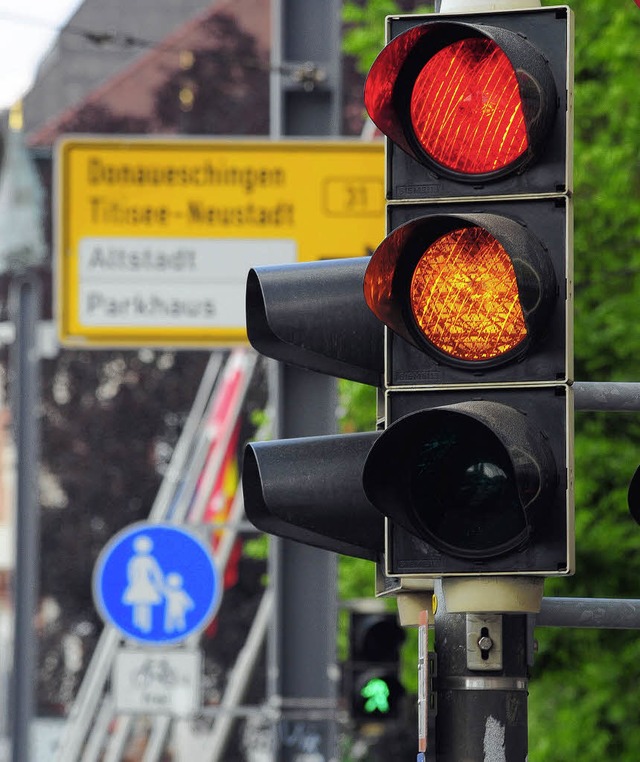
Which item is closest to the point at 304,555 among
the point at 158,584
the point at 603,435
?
the point at 158,584

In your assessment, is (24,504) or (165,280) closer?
(165,280)

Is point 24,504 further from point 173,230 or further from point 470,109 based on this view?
point 470,109

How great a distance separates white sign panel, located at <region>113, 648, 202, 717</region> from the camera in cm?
1498

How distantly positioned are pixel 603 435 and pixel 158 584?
3286 mm

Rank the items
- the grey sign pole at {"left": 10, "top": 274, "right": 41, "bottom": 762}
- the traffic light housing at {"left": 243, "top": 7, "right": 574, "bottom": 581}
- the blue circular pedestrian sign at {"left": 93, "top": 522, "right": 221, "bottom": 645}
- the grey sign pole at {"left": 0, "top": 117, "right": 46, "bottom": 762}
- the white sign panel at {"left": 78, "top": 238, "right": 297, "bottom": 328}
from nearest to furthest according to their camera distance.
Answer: the traffic light housing at {"left": 243, "top": 7, "right": 574, "bottom": 581}, the white sign panel at {"left": 78, "top": 238, "right": 297, "bottom": 328}, the blue circular pedestrian sign at {"left": 93, "top": 522, "right": 221, "bottom": 645}, the grey sign pole at {"left": 0, "top": 117, "right": 46, "bottom": 762}, the grey sign pole at {"left": 10, "top": 274, "right": 41, "bottom": 762}

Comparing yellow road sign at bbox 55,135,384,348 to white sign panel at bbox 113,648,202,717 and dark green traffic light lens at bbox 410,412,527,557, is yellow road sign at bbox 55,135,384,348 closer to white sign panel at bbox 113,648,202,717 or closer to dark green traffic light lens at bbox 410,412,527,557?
white sign panel at bbox 113,648,202,717

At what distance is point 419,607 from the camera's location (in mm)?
5129

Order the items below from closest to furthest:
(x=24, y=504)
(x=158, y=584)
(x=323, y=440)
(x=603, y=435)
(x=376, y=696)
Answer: (x=323, y=440)
(x=158, y=584)
(x=376, y=696)
(x=603, y=435)
(x=24, y=504)

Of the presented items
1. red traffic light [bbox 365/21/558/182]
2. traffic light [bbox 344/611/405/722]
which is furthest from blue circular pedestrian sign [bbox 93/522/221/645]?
red traffic light [bbox 365/21/558/182]

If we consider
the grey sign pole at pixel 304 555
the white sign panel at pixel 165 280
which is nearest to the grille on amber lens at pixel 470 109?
the white sign panel at pixel 165 280

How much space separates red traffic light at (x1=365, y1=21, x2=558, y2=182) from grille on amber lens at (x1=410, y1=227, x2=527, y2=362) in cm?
17

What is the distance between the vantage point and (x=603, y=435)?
15484 mm

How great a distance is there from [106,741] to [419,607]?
21770 millimetres

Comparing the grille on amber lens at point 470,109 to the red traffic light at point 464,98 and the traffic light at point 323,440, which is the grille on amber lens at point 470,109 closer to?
the red traffic light at point 464,98
